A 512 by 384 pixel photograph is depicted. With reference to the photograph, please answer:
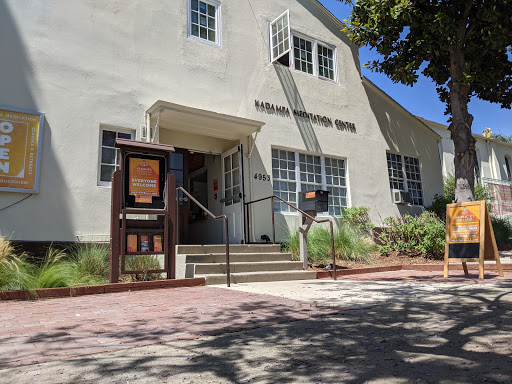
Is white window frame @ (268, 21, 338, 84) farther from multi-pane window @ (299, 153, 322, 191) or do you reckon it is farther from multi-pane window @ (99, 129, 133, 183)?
multi-pane window @ (99, 129, 133, 183)

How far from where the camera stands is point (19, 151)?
26.2ft

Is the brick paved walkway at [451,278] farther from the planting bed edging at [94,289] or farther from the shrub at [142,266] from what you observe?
the shrub at [142,266]

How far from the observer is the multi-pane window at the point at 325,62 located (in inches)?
527

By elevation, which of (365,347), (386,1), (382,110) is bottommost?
(365,347)

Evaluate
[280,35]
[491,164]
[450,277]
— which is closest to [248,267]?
[450,277]

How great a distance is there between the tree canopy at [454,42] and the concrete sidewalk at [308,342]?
7574 millimetres

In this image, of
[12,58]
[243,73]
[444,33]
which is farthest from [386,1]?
[12,58]

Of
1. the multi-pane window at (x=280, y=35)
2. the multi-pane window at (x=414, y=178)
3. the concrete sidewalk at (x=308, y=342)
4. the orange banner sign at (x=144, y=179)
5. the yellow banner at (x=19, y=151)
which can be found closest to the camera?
the concrete sidewalk at (x=308, y=342)

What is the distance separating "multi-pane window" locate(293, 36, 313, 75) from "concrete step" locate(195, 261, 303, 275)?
6.65 metres

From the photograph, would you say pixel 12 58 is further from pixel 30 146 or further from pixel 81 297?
pixel 81 297

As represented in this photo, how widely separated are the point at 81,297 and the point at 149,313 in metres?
1.94

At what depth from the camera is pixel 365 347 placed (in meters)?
3.02

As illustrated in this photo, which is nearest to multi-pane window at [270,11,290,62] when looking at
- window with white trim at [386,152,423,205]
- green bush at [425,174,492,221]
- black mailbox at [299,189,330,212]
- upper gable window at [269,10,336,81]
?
upper gable window at [269,10,336,81]

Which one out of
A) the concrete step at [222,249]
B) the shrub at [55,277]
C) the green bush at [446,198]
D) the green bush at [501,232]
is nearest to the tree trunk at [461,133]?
the green bush at [446,198]
